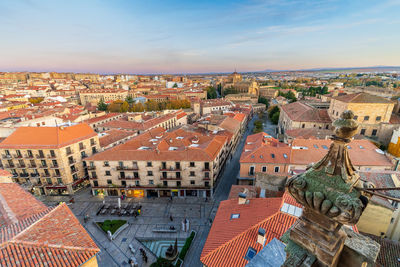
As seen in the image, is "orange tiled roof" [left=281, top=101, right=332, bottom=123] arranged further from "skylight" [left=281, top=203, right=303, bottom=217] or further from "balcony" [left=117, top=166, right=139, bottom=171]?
"balcony" [left=117, top=166, right=139, bottom=171]

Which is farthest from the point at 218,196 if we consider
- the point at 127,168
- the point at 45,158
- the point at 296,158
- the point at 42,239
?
the point at 45,158

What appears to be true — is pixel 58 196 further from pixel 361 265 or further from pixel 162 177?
pixel 361 265

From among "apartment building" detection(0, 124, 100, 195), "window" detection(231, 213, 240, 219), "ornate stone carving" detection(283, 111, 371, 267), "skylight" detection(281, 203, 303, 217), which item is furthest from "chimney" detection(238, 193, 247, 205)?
"apartment building" detection(0, 124, 100, 195)

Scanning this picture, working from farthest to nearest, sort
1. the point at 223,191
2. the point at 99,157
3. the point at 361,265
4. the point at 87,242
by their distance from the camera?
the point at 223,191, the point at 99,157, the point at 87,242, the point at 361,265

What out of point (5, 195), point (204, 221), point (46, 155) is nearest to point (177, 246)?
point (204, 221)

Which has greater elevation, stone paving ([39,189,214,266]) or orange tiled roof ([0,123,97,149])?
orange tiled roof ([0,123,97,149])

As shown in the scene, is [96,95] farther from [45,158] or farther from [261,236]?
[261,236]

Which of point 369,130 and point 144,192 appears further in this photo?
point 369,130
